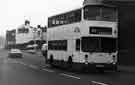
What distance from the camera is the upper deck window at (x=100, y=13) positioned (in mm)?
19266

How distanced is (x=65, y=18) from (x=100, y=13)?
365cm

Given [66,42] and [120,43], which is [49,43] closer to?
[66,42]

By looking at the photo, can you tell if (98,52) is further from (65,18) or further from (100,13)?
(65,18)

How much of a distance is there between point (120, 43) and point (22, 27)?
110ft

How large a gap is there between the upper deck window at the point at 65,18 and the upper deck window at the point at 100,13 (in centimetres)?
89

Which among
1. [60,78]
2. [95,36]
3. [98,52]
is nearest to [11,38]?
[98,52]

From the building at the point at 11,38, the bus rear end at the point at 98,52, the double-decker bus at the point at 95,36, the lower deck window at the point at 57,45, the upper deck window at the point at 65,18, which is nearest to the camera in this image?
the double-decker bus at the point at 95,36

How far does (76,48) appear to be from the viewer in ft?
66.9

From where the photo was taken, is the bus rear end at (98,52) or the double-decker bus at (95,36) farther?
the bus rear end at (98,52)

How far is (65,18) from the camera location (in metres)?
22.4

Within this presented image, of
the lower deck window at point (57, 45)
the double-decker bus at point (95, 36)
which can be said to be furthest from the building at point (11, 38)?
the double-decker bus at point (95, 36)

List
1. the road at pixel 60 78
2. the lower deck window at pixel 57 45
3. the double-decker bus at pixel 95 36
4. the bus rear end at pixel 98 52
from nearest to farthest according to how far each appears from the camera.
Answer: the road at pixel 60 78, the double-decker bus at pixel 95 36, the bus rear end at pixel 98 52, the lower deck window at pixel 57 45

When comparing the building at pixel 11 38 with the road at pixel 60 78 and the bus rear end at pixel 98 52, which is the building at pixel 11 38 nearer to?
the road at pixel 60 78

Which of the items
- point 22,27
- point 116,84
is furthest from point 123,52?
point 22,27
